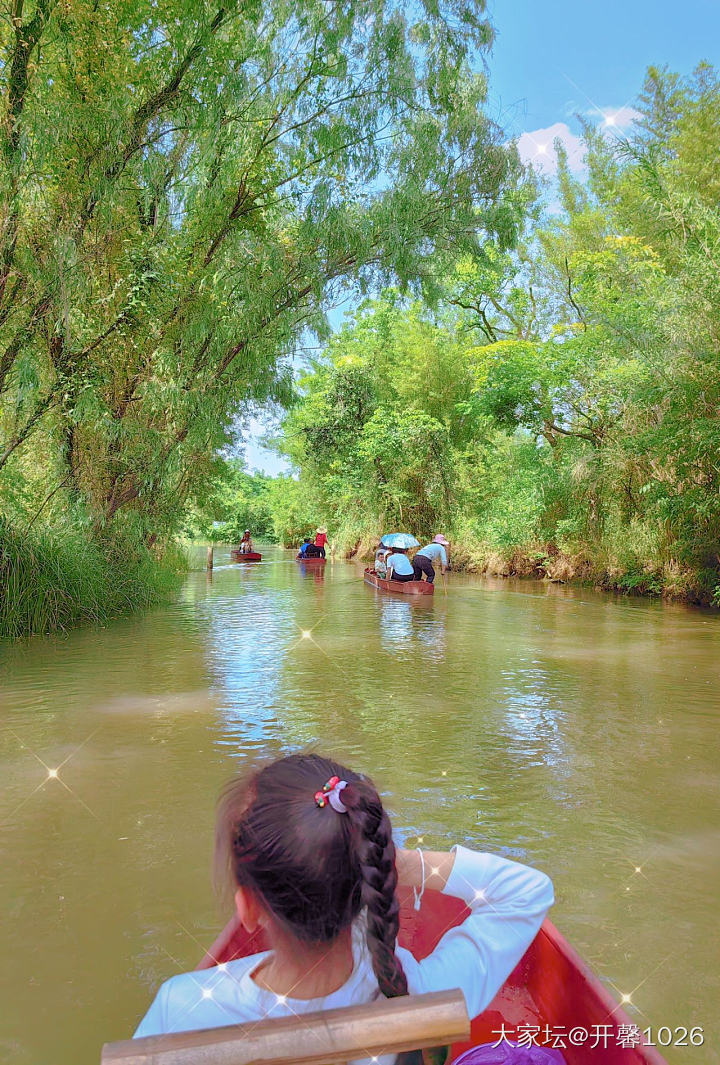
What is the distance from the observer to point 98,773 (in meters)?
4.86

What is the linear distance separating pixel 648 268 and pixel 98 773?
711 inches

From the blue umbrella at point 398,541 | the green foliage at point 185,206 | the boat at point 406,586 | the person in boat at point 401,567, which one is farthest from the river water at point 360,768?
the blue umbrella at point 398,541

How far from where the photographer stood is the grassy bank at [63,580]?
938 cm

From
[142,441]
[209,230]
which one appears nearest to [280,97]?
[209,230]

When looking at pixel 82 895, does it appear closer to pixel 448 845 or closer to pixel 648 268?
pixel 448 845

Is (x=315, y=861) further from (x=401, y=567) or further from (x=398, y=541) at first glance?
(x=398, y=541)

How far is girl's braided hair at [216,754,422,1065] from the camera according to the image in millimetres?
1388

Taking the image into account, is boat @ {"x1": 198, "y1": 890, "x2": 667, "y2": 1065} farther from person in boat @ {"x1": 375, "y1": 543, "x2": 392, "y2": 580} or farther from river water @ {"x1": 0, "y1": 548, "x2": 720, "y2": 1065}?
person in boat @ {"x1": 375, "y1": 543, "x2": 392, "y2": 580}

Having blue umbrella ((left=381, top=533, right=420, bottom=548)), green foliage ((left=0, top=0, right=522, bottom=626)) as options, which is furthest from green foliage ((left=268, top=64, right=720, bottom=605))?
blue umbrella ((left=381, top=533, right=420, bottom=548))

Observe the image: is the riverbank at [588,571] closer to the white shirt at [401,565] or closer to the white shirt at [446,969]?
the white shirt at [401,565]

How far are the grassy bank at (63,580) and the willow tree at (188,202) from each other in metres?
0.55

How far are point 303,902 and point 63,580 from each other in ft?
31.2

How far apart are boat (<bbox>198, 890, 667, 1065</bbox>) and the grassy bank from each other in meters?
7.99

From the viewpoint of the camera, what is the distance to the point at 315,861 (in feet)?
4.54
